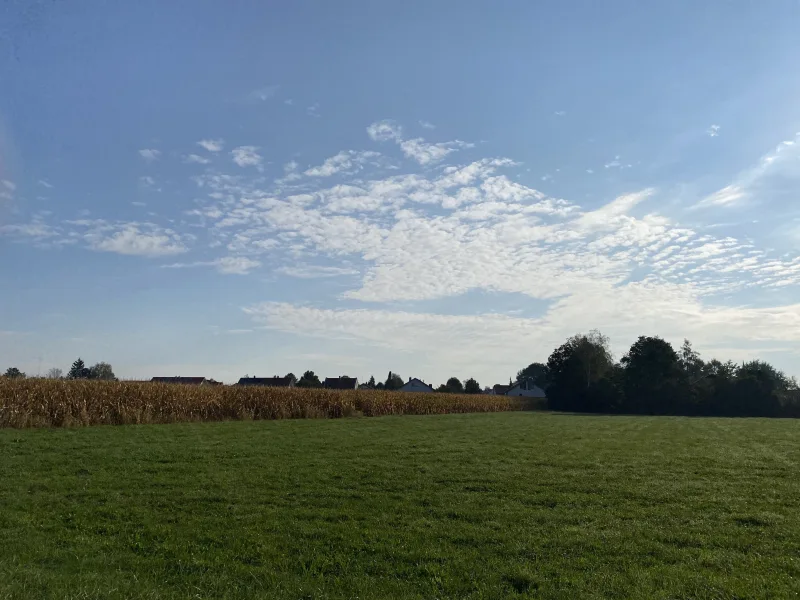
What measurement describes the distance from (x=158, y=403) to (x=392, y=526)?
860 inches

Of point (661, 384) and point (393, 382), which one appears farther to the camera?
point (393, 382)

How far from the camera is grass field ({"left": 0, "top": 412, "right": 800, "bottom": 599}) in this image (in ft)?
19.5

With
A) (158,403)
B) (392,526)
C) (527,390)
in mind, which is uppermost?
(527,390)

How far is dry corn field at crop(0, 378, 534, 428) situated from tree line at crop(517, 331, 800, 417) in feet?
150

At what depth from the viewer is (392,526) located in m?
7.93

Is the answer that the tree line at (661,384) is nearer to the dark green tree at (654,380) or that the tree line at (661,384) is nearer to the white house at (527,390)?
the dark green tree at (654,380)

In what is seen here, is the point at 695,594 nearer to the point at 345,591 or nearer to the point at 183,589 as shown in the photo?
the point at 345,591

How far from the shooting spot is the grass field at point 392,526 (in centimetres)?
594

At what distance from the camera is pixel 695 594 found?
5582 mm

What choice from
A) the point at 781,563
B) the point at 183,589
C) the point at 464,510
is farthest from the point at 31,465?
the point at 781,563

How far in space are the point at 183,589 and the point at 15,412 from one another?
1919cm

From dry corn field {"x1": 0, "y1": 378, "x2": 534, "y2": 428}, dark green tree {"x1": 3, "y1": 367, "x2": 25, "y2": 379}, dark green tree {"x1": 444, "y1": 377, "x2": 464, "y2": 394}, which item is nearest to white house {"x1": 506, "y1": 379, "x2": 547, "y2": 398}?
dark green tree {"x1": 444, "y1": 377, "x2": 464, "y2": 394}

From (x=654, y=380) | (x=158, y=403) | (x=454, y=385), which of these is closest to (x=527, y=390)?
(x=454, y=385)

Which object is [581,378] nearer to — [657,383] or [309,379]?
[657,383]
